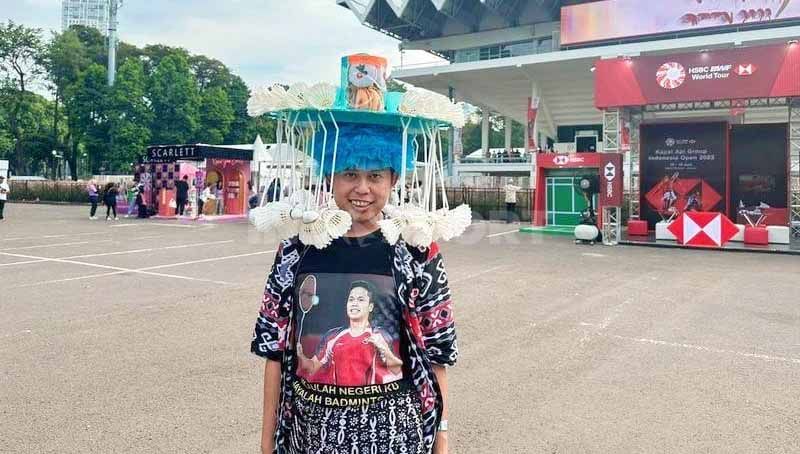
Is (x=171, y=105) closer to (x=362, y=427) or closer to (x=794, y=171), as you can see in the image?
(x=794, y=171)

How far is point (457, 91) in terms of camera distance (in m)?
46.3

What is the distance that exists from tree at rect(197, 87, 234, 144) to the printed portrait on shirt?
52.5 metres

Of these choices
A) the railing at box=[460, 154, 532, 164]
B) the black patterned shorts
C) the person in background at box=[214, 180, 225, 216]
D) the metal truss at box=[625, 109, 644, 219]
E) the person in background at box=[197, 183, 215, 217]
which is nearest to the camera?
the black patterned shorts

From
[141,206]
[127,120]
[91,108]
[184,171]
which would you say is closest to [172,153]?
[184,171]

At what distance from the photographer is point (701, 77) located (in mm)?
16359

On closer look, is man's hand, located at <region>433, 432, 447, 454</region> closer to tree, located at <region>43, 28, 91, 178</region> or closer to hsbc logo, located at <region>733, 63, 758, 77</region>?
hsbc logo, located at <region>733, 63, 758, 77</region>

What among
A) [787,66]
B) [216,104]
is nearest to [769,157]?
[787,66]

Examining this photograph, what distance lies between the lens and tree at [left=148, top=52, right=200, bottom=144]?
159 ft

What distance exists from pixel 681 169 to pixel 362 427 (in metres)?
20.1

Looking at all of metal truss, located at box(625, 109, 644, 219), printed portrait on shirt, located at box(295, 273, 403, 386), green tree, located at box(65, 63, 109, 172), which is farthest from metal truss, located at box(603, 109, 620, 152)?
green tree, located at box(65, 63, 109, 172)

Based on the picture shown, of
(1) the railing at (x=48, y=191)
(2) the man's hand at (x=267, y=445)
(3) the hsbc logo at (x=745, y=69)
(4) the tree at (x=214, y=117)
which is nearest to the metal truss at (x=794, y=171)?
(3) the hsbc logo at (x=745, y=69)

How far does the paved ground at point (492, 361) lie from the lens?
142 inches

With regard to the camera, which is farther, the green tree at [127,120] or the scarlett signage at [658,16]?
the green tree at [127,120]

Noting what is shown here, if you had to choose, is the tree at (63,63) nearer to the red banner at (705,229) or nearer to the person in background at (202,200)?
the person in background at (202,200)
